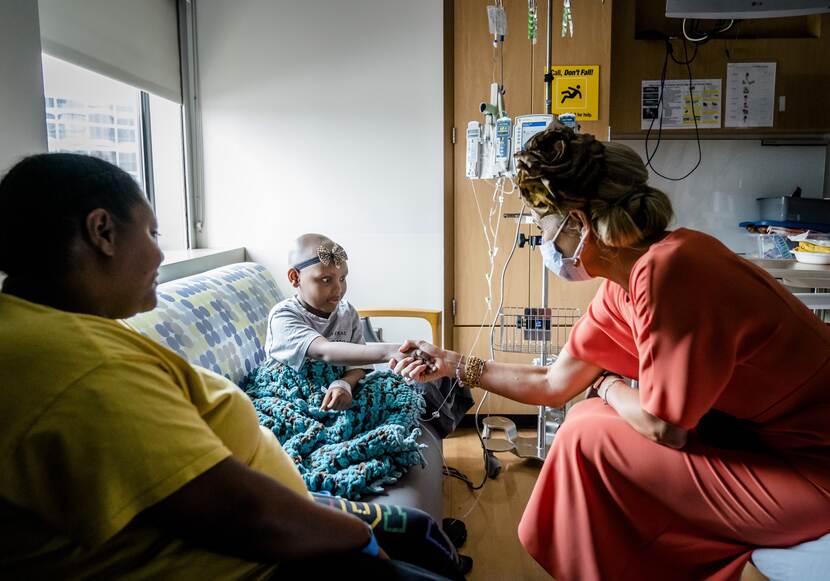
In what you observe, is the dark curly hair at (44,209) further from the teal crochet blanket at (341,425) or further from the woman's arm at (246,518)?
the teal crochet blanket at (341,425)

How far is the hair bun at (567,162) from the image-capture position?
55.0 inches

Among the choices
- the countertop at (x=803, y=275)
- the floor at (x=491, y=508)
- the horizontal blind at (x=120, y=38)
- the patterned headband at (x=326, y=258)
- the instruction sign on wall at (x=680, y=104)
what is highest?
the horizontal blind at (x=120, y=38)

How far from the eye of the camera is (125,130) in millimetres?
2855

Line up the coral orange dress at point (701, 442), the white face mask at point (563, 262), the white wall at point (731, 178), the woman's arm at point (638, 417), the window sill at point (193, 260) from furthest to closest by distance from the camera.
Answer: the white wall at point (731, 178) → the window sill at point (193, 260) → the white face mask at point (563, 262) → the woman's arm at point (638, 417) → the coral orange dress at point (701, 442)

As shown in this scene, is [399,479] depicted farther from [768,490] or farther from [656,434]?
[768,490]

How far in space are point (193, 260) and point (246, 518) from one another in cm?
210

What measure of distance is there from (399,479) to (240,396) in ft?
2.63

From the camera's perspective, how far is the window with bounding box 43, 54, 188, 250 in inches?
89.7

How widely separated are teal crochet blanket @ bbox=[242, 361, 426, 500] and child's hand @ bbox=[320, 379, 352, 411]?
2 centimetres

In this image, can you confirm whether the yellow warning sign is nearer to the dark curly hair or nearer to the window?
the window

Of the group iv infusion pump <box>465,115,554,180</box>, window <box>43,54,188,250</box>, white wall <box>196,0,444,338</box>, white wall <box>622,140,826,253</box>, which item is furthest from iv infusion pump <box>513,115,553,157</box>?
white wall <box>622,140,826,253</box>

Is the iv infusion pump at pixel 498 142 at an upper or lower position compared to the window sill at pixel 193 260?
upper

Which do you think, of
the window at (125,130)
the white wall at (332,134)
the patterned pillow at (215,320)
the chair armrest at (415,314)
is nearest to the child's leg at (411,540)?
the patterned pillow at (215,320)

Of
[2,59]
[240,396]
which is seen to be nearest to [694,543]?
[240,396]
